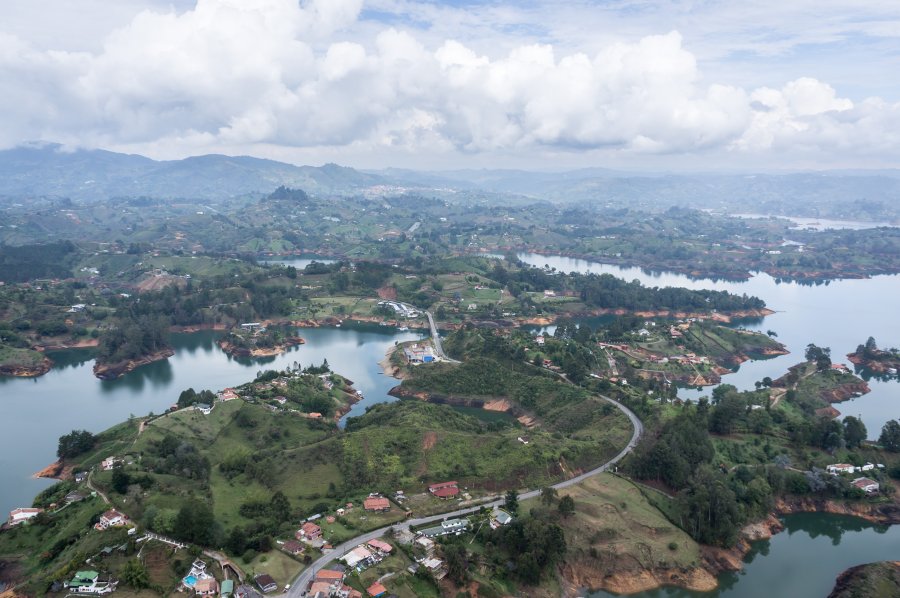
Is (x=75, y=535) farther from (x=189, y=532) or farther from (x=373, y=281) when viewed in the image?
(x=373, y=281)

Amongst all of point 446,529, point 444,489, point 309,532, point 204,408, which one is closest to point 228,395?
point 204,408

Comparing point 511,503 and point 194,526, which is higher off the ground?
point 194,526

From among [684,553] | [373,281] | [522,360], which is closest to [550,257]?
[373,281]

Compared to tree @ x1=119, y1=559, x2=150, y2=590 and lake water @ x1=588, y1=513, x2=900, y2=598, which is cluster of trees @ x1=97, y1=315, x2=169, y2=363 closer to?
tree @ x1=119, y1=559, x2=150, y2=590

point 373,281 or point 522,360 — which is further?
point 373,281

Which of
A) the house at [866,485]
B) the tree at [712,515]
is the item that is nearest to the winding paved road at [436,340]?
the tree at [712,515]

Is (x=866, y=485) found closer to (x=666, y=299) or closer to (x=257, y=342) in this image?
(x=666, y=299)

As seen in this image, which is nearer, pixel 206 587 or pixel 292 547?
pixel 206 587

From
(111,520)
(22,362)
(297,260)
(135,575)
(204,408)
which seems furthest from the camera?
(297,260)
